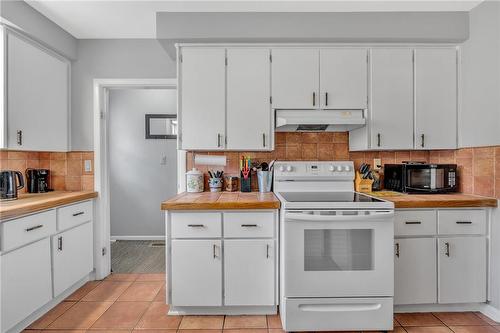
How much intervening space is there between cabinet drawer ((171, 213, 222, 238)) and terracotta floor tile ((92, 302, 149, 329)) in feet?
2.27

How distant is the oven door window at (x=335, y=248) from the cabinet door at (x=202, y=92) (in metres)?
1.16

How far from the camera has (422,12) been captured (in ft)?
8.14

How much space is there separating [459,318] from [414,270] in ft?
1.57

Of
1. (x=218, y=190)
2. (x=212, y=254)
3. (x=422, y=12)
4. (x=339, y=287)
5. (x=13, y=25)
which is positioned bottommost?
(x=339, y=287)

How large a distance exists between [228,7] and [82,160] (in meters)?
1.97

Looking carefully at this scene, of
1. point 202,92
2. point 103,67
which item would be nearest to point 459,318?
point 202,92

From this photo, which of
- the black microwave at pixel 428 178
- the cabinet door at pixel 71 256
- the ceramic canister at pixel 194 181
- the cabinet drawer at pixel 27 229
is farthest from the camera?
the ceramic canister at pixel 194 181

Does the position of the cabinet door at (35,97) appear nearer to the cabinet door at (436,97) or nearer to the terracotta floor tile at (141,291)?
the terracotta floor tile at (141,291)

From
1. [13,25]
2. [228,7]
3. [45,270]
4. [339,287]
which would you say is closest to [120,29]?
[13,25]

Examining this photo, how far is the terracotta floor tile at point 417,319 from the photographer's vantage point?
222 cm

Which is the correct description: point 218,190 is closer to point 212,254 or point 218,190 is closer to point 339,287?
point 212,254

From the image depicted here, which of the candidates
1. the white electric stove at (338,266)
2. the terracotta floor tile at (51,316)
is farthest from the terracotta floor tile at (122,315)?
the white electric stove at (338,266)

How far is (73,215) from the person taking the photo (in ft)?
8.66

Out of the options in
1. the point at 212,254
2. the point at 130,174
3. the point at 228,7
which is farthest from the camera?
the point at 130,174
